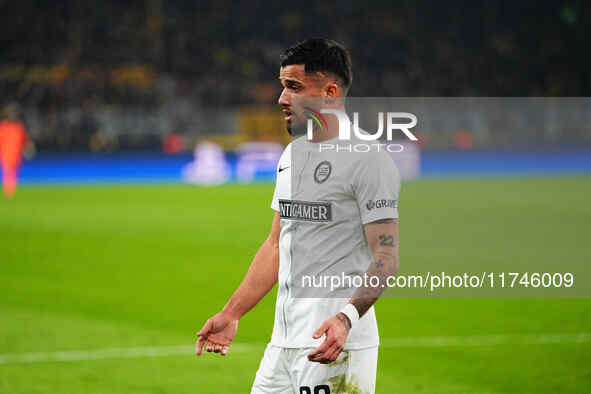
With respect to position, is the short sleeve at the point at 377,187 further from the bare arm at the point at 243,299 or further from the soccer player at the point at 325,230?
the bare arm at the point at 243,299

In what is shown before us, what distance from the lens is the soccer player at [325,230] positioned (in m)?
2.98

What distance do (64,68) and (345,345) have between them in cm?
3141

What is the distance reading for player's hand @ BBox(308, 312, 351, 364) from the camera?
2.79 metres

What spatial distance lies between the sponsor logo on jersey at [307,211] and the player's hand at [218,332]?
543 mm

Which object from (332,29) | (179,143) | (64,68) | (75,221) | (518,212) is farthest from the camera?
(332,29)

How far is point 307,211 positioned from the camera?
3.13 meters

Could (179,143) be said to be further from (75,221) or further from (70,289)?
(70,289)

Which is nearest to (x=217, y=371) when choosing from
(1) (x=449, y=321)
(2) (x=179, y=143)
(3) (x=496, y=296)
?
(1) (x=449, y=321)

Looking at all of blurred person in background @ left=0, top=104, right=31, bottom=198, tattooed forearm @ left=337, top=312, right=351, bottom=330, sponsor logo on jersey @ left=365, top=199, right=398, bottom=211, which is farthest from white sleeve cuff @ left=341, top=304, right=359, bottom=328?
blurred person in background @ left=0, top=104, right=31, bottom=198

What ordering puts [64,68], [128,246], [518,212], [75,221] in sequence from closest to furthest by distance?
[128,246] → [75,221] → [518,212] → [64,68]

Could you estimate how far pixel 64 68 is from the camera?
32.8m

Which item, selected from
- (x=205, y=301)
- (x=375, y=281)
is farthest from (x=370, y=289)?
(x=205, y=301)

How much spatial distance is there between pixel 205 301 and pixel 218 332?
5789 millimetres

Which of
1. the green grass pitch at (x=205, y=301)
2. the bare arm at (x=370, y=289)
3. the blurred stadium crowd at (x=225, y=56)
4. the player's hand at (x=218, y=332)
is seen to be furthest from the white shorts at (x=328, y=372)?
the blurred stadium crowd at (x=225, y=56)
